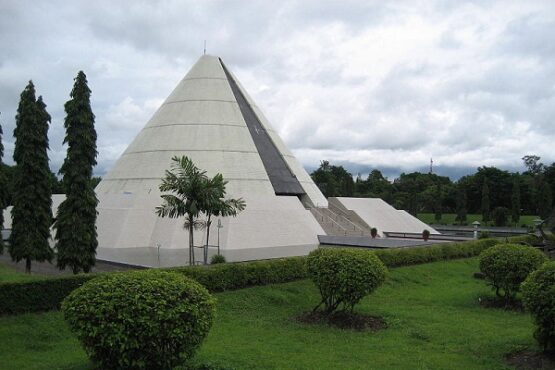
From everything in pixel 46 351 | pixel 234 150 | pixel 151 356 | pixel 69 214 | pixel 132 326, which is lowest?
pixel 46 351

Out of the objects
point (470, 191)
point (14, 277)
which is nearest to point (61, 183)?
point (14, 277)

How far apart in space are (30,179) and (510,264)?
1630 cm

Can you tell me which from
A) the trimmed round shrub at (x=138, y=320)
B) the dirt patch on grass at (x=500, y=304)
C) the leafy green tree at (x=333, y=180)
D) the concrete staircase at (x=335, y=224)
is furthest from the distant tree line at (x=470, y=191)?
the trimmed round shrub at (x=138, y=320)

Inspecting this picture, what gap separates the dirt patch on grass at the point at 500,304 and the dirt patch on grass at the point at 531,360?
4.88 m

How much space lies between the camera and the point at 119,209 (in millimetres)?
25297

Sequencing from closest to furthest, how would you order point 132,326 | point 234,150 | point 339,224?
point 132,326 → point 234,150 → point 339,224

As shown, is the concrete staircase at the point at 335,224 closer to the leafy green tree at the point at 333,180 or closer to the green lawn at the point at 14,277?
the green lawn at the point at 14,277

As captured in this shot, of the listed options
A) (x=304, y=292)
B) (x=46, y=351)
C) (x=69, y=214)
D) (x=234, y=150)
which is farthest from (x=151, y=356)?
(x=234, y=150)

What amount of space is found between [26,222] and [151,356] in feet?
49.0

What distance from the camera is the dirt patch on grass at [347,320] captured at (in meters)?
10.8

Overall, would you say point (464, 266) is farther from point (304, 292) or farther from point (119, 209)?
point (119, 209)

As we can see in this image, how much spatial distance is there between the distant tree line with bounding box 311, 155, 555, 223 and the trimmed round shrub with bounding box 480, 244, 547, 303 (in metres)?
35.8

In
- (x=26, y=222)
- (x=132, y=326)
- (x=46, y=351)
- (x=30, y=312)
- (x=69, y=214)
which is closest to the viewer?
(x=132, y=326)

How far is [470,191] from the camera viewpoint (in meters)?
68.6
